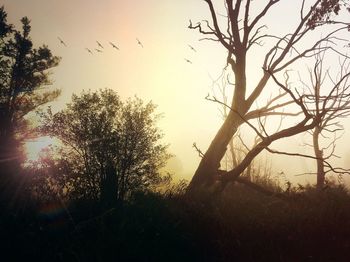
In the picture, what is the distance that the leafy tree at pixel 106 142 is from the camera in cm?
1647

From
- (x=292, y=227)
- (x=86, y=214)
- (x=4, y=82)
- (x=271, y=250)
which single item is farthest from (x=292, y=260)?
(x=4, y=82)

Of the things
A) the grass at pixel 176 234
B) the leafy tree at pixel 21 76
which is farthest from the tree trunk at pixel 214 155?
the leafy tree at pixel 21 76

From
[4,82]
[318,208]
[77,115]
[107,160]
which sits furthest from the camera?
[4,82]

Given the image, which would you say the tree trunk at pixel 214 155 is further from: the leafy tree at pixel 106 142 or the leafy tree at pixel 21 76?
the leafy tree at pixel 21 76

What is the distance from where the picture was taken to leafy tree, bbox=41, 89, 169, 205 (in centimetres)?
1647

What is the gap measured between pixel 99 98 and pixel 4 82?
1342cm

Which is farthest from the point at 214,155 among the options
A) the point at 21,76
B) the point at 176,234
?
the point at 21,76

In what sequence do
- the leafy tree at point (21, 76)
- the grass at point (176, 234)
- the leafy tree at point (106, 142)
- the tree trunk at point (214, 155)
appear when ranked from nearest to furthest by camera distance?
the grass at point (176, 234), the tree trunk at point (214, 155), the leafy tree at point (106, 142), the leafy tree at point (21, 76)

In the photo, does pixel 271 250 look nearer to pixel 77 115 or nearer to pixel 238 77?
pixel 238 77

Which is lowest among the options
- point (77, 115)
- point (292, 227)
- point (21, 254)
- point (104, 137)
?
point (21, 254)

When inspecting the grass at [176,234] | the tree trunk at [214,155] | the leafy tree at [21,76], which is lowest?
the grass at [176,234]

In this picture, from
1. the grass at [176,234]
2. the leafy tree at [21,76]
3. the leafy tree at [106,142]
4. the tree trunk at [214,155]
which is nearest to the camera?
the grass at [176,234]

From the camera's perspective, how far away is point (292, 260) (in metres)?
6.07

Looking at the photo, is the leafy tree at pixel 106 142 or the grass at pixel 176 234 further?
the leafy tree at pixel 106 142
